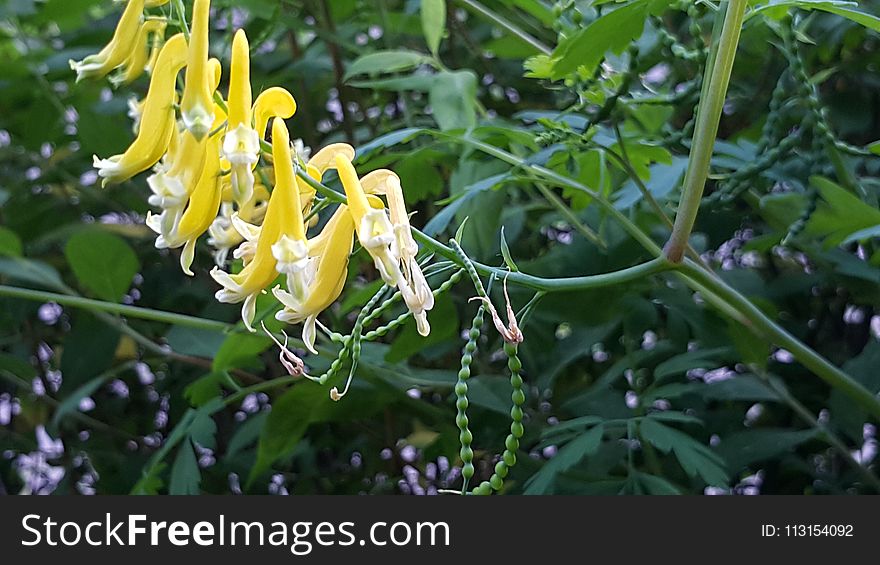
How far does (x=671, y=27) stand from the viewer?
0.93 metres

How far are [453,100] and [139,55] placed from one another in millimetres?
242

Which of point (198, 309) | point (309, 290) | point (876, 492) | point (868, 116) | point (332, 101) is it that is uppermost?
point (332, 101)

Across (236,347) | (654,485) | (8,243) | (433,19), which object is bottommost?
(654,485)

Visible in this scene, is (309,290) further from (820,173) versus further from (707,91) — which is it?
(820,173)

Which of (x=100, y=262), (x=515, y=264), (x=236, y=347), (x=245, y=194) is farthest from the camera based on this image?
(x=100, y=262)

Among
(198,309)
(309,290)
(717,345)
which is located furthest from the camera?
(198,309)

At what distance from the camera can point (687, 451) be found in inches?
22.7

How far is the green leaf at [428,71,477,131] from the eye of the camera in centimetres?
65

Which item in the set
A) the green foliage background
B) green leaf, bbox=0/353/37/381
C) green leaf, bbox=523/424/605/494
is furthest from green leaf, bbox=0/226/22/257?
green leaf, bbox=523/424/605/494

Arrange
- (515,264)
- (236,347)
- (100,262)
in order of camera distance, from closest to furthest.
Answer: (515,264) < (236,347) < (100,262)

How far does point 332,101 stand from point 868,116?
55 cm

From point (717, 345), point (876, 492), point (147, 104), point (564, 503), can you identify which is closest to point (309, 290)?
point (147, 104)

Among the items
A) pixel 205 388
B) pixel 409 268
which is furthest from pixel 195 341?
pixel 409 268

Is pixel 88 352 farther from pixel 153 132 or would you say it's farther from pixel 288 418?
pixel 153 132
